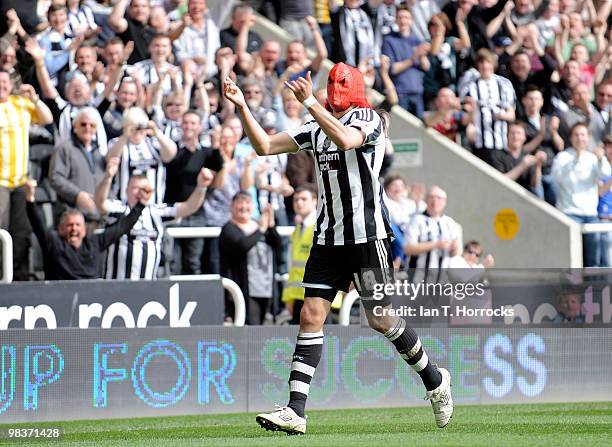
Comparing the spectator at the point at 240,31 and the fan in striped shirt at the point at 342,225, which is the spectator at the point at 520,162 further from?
the fan in striped shirt at the point at 342,225

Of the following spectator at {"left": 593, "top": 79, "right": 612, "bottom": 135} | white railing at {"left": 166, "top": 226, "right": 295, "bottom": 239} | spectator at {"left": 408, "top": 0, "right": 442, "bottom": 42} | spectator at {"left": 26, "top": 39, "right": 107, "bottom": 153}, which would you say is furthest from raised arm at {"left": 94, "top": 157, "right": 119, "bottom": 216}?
spectator at {"left": 593, "top": 79, "right": 612, "bottom": 135}

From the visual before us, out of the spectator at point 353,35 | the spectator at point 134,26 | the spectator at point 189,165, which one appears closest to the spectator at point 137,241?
the spectator at point 189,165

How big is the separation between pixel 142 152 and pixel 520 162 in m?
5.09

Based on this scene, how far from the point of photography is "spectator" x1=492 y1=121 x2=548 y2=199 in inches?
691

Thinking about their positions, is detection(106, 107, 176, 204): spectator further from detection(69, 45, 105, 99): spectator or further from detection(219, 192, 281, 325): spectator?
detection(219, 192, 281, 325): spectator

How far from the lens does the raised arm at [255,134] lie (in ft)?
30.6

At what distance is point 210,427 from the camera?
10.9 metres

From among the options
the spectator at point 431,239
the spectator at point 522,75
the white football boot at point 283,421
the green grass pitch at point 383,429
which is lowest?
the green grass pitch at point 383,429

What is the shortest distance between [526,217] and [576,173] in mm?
796

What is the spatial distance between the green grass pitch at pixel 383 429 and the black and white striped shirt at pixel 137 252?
2.27m

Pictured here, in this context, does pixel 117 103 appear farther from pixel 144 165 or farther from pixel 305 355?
pixel 305 355

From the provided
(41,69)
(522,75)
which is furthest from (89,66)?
(522,75)

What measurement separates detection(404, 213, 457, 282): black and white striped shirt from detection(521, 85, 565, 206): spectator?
2.72 metres

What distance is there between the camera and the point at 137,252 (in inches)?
551
